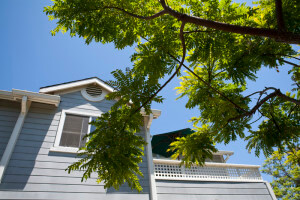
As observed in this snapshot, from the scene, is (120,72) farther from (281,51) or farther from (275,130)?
(275,130)

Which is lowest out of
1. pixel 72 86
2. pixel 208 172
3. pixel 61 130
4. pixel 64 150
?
pixel 208 172

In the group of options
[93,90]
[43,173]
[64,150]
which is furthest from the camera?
[93,90]

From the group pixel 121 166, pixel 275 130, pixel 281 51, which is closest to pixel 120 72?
pixel 121 166

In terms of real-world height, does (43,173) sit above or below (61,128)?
below

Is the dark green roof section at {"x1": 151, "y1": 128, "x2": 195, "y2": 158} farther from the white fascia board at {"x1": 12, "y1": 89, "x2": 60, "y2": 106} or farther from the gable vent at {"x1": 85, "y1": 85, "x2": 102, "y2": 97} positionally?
the white fascia board at {"x1": 12, "y1": 89, "x2": 60, "y2": 106}

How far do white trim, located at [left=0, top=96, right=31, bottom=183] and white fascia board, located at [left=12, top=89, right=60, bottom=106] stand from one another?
6.5 inches

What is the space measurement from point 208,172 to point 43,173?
22.1ft

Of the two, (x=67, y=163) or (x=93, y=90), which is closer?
(x=67, y=163)

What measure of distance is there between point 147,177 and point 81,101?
14.7ft

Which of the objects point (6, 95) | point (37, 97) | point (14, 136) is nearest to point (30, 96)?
point (37, 97)

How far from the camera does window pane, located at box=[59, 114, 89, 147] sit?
7.40 metres

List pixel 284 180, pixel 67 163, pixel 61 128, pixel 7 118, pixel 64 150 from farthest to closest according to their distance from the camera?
pixel 284 180 → pixel 61 128 → pixel 7 118 → pixel 64 150 → pixel 67 163

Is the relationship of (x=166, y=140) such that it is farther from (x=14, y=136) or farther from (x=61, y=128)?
(x=14, y=136)

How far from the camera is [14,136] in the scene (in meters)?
6.59
